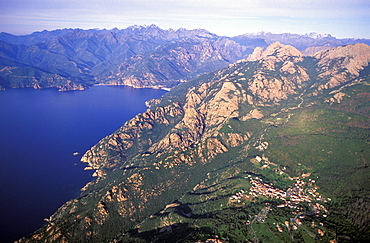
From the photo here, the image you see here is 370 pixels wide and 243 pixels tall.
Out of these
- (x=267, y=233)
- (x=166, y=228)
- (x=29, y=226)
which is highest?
(x=267, y=233)

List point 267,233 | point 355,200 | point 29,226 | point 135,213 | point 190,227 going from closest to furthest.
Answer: point 267,233
point 190,227
point 355,200
point 29,226
point 135,213

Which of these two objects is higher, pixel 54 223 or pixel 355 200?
pixel 355 200

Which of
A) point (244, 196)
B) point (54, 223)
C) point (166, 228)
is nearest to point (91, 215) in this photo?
point (54, 223)

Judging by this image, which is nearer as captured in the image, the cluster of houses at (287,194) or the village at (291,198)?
the village at (291,198)

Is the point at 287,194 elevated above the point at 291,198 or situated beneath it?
situated beneath

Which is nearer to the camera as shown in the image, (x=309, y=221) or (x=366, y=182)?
(x=309, y=221)

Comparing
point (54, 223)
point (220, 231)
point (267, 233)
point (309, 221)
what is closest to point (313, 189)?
point (309, 221)

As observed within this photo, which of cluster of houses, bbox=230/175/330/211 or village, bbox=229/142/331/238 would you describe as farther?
cluster of houses, bbox=230/175/330/211

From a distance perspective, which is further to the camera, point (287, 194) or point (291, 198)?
point (287, 194)

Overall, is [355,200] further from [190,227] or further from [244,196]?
[190,227]

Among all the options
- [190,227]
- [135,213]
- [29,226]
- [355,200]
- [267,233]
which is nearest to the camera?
[267,233]

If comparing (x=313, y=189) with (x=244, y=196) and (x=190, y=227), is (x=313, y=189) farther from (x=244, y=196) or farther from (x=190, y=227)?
(x=190, y=227)
